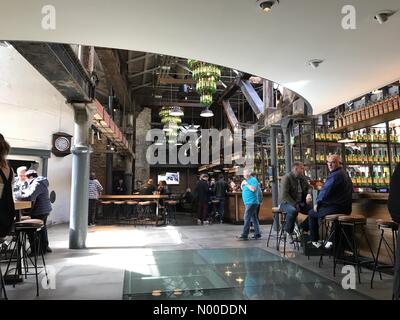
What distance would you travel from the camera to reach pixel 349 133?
23.5 ft

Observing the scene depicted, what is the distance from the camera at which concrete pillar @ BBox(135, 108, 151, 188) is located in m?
17.5

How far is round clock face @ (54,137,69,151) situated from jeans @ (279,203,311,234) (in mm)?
8067

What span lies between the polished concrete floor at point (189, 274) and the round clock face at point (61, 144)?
5.05 m

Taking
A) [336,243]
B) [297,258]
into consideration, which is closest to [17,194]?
[297,258]

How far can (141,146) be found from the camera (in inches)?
701

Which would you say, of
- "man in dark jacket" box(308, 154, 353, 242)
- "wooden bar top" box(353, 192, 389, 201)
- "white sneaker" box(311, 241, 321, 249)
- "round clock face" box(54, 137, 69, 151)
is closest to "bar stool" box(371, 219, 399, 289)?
"wooden bar top" box(353, 192, 389, 201)

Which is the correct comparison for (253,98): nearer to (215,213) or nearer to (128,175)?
(215,213)

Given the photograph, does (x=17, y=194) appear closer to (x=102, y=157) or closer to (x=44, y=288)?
(x=44, y=288)

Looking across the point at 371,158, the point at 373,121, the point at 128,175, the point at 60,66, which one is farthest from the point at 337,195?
the point at 128,175

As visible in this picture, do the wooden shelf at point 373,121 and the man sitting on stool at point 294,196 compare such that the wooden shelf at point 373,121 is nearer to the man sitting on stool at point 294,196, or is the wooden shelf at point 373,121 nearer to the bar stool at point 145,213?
the man sitting on stool at point 294,196

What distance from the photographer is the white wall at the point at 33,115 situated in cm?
992

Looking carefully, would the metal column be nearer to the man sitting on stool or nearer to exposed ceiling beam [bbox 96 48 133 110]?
the man sitting on stool

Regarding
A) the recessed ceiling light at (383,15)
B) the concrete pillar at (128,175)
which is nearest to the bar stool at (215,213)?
the concrete pillar at (128,175)

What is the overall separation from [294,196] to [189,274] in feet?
7.67
